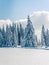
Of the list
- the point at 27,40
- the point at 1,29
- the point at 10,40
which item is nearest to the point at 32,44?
the point at 27,40

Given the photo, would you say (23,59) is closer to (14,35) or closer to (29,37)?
(29,37)

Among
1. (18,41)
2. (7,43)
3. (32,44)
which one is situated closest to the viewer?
(32,44)

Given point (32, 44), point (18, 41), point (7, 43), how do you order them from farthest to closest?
point (18, 41)
point (7, 43)
point (32, 44)

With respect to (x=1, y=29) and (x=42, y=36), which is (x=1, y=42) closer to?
(x=1, y=29)

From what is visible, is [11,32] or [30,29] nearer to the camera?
[30,29]

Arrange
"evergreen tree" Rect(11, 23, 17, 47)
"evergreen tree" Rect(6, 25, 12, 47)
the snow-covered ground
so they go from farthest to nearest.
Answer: "evergreen tree" Rect(11, 23, 17, 47) → "evergreen tree" Rect(6, 25, 12, 47) → the snow-covered ground

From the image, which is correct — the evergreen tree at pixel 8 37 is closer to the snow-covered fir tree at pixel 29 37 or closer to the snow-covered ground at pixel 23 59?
the snow-covered fir tree at pixel 29 37

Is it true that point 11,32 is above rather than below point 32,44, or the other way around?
above

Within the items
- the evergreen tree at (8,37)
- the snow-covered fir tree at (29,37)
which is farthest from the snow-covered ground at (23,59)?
the evergreen tree at (8,37)

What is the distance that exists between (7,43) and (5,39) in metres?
2.91

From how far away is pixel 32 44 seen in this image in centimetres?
7319

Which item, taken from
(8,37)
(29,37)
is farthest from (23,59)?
(8,37)

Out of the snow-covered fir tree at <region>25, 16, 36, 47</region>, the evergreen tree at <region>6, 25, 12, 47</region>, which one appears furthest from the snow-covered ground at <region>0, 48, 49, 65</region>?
the evergreen tree at <region>6, 25, 12, 47</region>

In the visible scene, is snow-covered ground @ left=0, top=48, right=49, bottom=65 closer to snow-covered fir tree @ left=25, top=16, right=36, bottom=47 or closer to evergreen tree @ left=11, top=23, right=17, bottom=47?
snow-covered fir tree @ left=25, top=16, right=36, bottom=47
